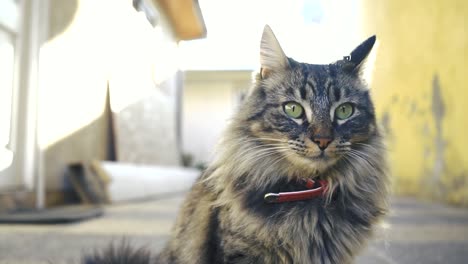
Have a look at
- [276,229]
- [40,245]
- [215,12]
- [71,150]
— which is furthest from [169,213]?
[276,229]

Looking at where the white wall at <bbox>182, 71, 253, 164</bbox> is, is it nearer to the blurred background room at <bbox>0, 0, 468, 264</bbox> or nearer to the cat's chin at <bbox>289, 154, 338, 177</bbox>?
the blurred background room at <bbox>0, 0, 468, 264</bbox>

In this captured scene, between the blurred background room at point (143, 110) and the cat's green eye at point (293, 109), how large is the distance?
210mm

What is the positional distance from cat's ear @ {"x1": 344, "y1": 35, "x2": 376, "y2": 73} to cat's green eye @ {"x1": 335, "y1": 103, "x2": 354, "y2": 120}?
0.13 meters

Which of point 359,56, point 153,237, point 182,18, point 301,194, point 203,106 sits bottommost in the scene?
point 153,237

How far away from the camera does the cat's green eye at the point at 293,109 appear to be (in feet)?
3.80

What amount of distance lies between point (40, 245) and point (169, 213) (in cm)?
137

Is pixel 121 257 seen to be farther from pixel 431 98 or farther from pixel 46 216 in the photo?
pixel 431 98

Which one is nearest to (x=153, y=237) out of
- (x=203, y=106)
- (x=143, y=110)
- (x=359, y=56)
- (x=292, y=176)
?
(x=292, y=176)

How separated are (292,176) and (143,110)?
454 centimetres

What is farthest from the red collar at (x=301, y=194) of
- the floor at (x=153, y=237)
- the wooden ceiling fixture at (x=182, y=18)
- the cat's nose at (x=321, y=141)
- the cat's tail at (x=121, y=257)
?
the wooden ceiling fixture at (x=182, y=18)

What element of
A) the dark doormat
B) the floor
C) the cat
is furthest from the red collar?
the dark doormat

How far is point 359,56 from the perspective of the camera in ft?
3.98

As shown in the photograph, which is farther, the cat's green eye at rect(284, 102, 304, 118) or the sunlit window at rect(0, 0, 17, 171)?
the sunlit window at rect(0, 0, 17, 171)

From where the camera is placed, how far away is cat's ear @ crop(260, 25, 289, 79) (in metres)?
1.24
